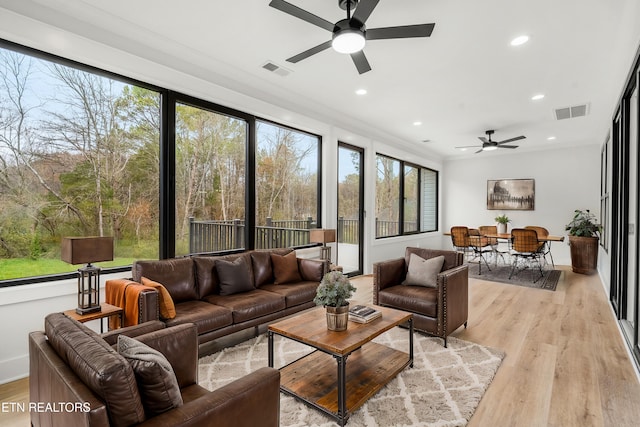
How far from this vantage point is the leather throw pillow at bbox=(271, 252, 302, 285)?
12.8ft

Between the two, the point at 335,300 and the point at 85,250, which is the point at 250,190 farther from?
the point at 335,300

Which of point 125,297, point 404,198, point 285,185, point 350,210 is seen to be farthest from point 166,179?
point 404,198

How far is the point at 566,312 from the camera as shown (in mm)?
4215

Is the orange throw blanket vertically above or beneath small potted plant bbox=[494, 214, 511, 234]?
beneath

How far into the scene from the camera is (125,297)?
2.67 meters

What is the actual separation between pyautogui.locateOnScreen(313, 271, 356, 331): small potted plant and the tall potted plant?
6526 millimetres

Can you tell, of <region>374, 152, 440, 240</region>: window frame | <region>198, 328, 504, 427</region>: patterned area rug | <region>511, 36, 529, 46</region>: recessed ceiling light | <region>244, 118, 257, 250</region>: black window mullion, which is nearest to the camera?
<region>198, 328, 504, 427</region>: patterned area rug

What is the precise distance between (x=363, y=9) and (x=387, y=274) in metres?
2.51

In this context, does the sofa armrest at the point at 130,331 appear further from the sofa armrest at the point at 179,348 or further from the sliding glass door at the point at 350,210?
the sliding glass door at the point at 350,210

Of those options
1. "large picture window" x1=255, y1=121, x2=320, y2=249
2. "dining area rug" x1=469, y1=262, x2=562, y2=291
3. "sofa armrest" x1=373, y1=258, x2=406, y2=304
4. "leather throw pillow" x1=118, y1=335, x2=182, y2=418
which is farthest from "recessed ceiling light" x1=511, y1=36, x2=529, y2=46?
"dining area rug" x1=469, y1=262, x2=562, y2=291

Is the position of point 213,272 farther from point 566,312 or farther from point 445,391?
point 566,312

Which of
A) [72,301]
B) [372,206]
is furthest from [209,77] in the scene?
[372,206]

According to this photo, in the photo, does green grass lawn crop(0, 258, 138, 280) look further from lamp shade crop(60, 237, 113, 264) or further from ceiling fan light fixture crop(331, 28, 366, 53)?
ceiling fan light fixture crop(331, 28, 366, 53)

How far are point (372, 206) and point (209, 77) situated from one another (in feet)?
12.3
